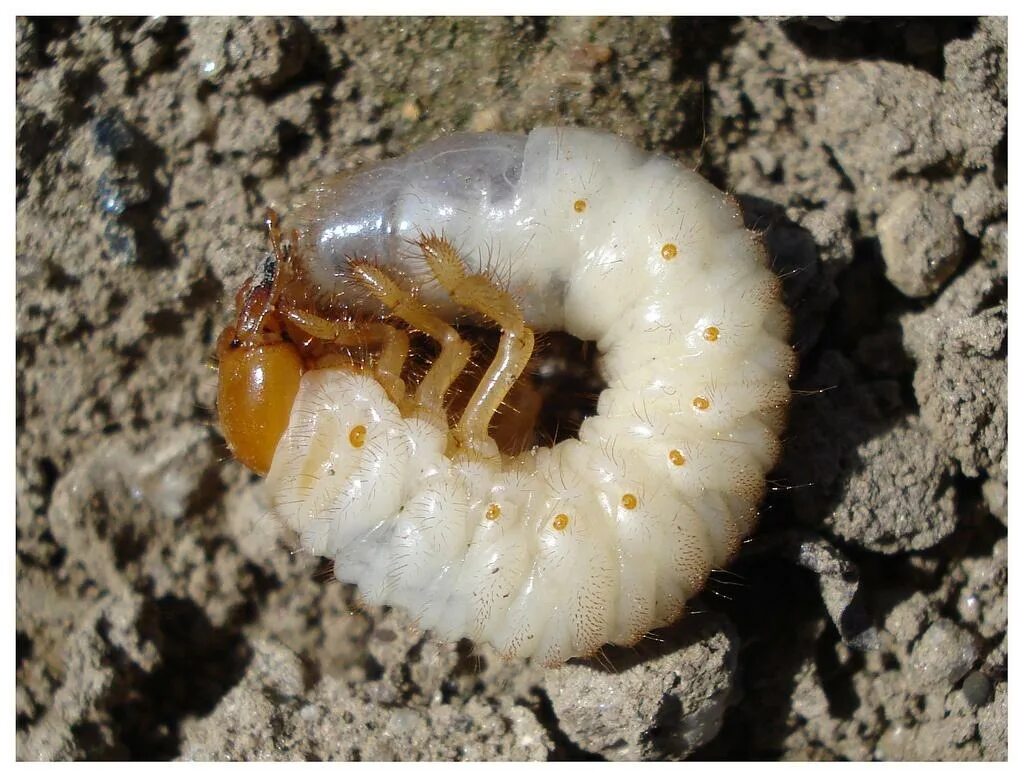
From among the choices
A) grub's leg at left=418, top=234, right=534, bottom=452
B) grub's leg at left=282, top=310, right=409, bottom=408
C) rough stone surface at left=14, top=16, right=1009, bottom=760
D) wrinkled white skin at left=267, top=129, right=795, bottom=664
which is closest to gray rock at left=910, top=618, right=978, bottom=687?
rough stone surface at left=14, top=16, right=1009, bottom=760

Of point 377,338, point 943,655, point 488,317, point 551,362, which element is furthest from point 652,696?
point 377,338

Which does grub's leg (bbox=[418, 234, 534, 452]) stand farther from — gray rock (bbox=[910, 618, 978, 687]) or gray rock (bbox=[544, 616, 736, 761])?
gray rock (bbox=[910, 618, 978, 687])

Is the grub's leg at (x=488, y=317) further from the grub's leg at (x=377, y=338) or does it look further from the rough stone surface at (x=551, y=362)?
the rough stone surface at (x=551, y=362)

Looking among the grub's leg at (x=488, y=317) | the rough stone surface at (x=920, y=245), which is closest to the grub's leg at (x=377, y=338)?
the grub's leg at (x=488, y=317)

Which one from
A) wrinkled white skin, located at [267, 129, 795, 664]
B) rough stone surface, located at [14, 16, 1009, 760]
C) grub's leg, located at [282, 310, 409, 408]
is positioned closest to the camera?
wrinkled white skin, located at [267, 129, 795, 664]

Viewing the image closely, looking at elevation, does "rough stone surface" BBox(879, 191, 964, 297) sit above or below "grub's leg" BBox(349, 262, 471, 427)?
above

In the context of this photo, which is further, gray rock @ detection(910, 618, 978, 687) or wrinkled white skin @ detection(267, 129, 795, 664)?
gray rock @ detection(910, 618, 978, 687)

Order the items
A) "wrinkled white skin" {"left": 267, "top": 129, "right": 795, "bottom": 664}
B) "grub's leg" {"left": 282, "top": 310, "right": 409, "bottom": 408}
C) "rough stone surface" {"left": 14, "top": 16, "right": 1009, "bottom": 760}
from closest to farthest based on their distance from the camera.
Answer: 1. "wrinkled white skin" {"left": 267, "top": 129, "right": 795, "bottom": 664}
2. "grub's leg" {"left": 282, "top": 310, "right": 409, "bottom": 408}
3. "rough stone surface" {"left": 14, "top": 16, "right": 1009, "bottom": 760}
